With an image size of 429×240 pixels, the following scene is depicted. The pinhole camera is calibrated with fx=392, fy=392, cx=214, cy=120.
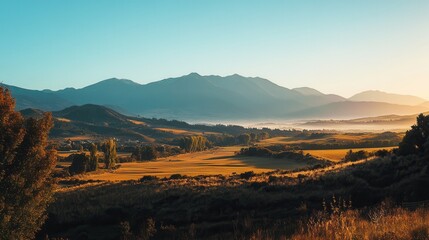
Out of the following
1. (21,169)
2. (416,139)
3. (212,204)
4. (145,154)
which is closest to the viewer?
(21,169)

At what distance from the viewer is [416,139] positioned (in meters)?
50.7

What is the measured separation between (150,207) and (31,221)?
1418 cm

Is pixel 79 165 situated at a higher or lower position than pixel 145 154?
lower

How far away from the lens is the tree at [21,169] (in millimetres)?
23750

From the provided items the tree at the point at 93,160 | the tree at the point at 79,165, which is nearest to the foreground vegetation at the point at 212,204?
the tree at the point at 79,165

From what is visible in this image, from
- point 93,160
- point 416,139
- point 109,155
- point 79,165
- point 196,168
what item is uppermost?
point 416,139

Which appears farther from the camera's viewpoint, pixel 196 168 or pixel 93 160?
pixel 93 160

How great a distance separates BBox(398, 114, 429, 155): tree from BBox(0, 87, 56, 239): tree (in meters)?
40.6

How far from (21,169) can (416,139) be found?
152 ft

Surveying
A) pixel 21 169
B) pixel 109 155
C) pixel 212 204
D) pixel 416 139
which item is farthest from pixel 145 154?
pixel 21 169

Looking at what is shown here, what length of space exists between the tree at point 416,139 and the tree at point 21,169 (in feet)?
133

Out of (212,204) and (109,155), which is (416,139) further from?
(109,155)

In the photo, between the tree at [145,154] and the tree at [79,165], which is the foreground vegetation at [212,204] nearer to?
the tree at [79,165]

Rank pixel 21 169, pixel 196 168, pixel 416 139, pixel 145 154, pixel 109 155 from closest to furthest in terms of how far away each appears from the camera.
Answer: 1. pixel 21 169
2. pixel 416 139
3. pixel 196 168
4. pixel 109 155
5. pixel 145 154
